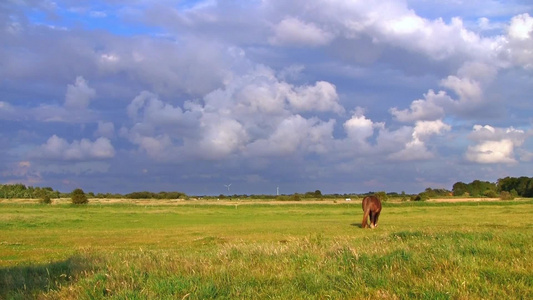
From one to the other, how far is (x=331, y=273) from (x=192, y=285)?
2381 mm

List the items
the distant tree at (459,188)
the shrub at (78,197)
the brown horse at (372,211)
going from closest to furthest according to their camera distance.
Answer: the brown horse at (372,211) < the shrub at (78,197) < the distant tree at (459,188)

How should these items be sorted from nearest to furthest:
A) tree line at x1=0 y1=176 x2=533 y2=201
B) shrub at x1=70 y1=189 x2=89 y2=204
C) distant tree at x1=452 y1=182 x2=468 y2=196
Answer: shrub at x1=70 y1=189 x2=89 y2=204, tree line at x1=0 y1=176 x2=533 y2=201, distant tree at x1=452 y1=182 x2=468 y2=196

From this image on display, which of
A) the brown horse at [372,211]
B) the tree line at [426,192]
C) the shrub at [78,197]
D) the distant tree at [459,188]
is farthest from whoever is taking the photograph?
the distant tree at [459,188]

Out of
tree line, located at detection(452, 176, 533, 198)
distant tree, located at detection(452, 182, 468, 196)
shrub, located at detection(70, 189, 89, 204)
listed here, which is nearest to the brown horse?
shrub, located at detection(70, 189, 89, 204)

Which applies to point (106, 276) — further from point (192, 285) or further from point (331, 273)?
point (331, 273)

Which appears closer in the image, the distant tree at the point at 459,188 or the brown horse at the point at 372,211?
the brown horse at the point at 372,211

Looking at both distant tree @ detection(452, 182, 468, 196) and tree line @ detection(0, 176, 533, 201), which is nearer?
tree line @ detection(0, 176, 533, 201)

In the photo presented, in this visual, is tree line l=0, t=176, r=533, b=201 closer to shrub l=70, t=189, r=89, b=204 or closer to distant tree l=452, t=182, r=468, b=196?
distant tree l=452, t=182, r=468, b=196

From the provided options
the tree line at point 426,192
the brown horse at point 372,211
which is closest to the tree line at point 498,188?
the tree line at point 426,192

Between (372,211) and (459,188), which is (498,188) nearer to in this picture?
(459,188)

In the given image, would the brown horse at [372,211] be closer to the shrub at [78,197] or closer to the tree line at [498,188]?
the shrub at [78,197]

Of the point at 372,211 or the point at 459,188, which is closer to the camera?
the point at 372,211

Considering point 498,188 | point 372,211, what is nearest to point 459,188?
point 498,188

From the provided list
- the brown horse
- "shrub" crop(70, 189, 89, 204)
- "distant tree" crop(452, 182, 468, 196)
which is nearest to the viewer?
the brown horse
